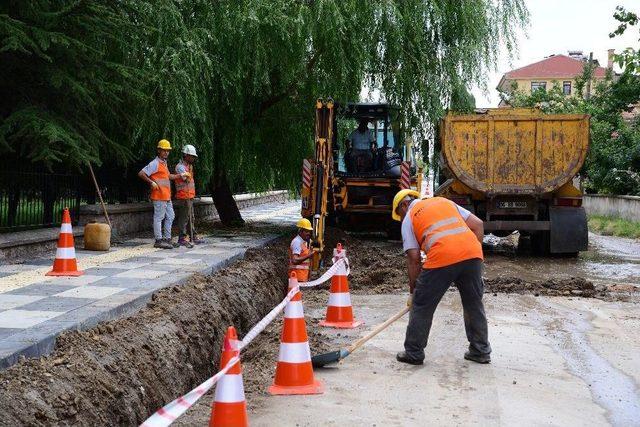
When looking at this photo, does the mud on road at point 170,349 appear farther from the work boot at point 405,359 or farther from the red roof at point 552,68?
the red roof at point 552,68

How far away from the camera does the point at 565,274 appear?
1250 centimetres

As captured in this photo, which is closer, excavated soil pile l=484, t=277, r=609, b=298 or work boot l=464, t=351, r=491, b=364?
work boot l=464, t=351, r=491, b=364

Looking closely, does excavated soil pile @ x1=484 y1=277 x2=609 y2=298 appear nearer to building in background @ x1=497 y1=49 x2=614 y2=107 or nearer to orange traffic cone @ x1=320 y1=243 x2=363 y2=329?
orange traffic cone @ x1=320 y1=243 x2=363 y2=329

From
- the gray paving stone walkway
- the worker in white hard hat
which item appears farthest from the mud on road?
the worker in white hard hat

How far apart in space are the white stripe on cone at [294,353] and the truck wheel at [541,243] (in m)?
10.4

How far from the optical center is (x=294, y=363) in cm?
540

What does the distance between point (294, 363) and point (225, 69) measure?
9.72 metres

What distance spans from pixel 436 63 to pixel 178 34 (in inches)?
215

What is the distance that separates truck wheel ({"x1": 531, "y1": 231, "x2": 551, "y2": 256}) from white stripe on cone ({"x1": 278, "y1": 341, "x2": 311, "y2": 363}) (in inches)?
410

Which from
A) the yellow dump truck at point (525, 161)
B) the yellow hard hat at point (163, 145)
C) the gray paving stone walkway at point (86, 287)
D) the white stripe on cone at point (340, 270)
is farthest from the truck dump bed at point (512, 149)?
the white stripe on cone at point (340, 270)

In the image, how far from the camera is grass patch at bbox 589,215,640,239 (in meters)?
22.4

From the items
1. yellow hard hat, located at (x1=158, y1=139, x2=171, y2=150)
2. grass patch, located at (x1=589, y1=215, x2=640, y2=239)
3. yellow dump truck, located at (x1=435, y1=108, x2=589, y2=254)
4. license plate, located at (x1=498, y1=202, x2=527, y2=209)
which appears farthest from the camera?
grass patch, located at (x1=589, y1=215, x2=640, y2=239)

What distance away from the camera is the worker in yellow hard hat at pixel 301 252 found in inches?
437

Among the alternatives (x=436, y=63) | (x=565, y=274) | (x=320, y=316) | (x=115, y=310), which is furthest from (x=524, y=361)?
(x=436, y=63)
